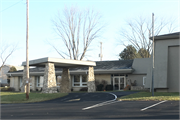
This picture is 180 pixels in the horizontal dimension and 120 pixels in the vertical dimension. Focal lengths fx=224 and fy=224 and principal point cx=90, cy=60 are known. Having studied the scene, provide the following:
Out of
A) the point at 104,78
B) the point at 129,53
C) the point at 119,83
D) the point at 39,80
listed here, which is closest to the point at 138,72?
the point at 119,83

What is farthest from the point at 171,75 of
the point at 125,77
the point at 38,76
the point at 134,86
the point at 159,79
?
the point at 38,76

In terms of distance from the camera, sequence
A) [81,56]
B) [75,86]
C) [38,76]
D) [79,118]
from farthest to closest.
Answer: [81,56], [38,76], [75,86], [79,118]

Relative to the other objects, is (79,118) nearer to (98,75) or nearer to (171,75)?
(171,75)

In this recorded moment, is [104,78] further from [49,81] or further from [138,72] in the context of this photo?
[49,81]

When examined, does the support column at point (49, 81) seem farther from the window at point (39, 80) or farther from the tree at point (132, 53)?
the tree at point (132, 53)

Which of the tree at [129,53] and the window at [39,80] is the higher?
the tree at [129,53]

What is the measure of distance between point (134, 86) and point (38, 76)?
17.7 metres

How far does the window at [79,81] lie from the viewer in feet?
118

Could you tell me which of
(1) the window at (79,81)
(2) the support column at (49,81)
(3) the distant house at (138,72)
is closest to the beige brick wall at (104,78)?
(3) the distant house at (138,72)

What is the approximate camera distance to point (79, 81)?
119ft

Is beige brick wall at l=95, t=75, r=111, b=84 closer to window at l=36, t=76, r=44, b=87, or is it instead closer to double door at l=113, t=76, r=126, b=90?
double door at l=113, t=76, r=126, b=90

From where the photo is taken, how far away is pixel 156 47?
79.3 ft

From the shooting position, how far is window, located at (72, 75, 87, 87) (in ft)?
118

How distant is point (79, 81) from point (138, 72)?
31.7 feet
